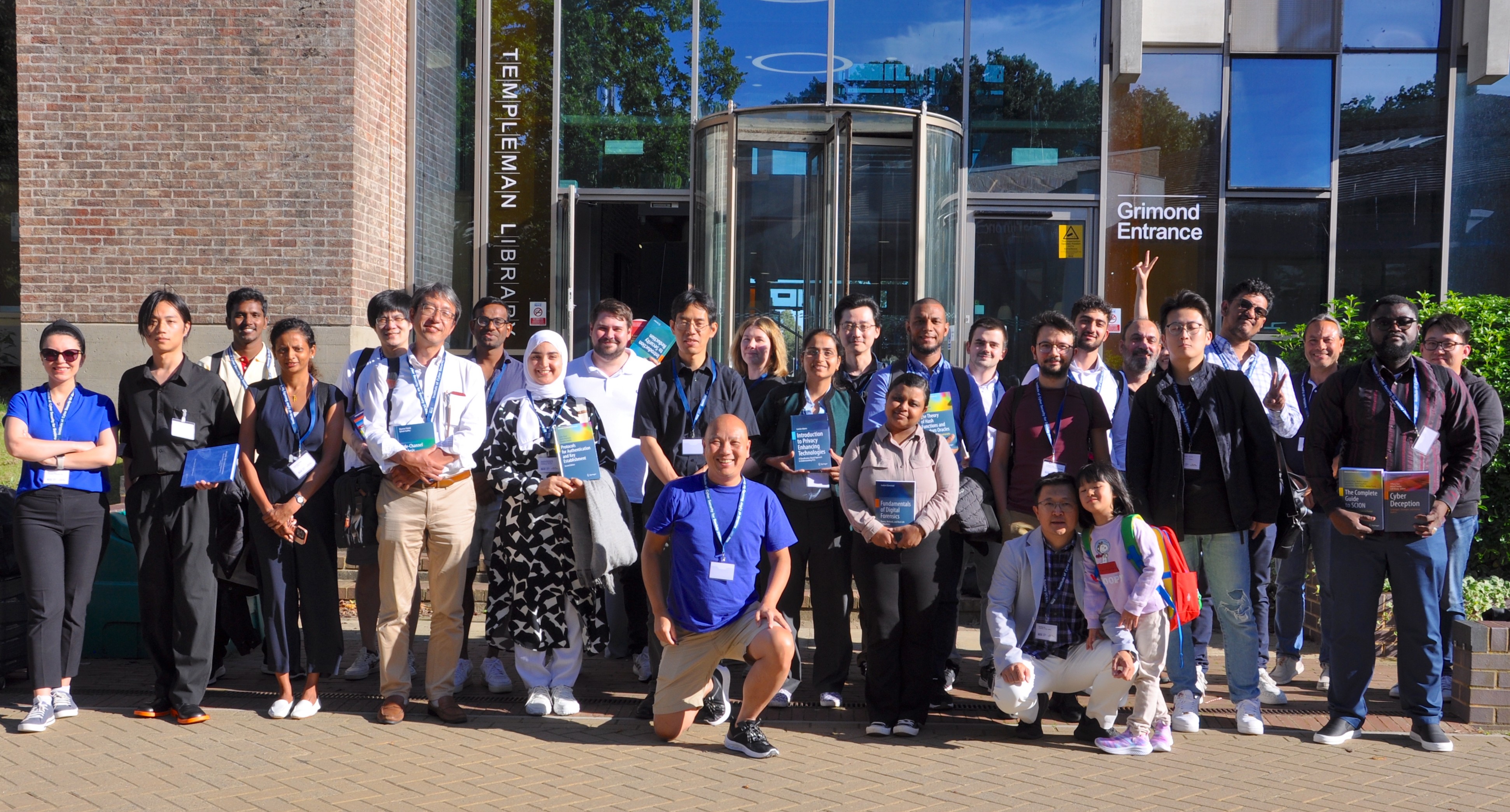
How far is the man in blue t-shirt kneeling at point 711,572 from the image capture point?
5.01 m

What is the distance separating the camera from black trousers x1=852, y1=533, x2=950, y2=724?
5160 millimetres

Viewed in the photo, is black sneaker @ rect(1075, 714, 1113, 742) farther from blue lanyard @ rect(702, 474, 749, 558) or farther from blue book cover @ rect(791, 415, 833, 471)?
blue lanyard @ rect(702, 474, 749, 558)

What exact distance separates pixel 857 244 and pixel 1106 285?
9.11 feet

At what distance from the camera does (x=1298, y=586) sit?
6180 mm

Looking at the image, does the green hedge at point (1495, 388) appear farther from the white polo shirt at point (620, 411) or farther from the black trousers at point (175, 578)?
the black trousers at point (175, 578)

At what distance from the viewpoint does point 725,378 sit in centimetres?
570

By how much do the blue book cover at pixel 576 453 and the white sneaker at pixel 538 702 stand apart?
106 centimetres

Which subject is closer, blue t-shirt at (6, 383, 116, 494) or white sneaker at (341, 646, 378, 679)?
blue t-shirt at (6, 383, 116, 494)

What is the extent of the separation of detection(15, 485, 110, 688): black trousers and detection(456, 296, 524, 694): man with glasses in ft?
5.81

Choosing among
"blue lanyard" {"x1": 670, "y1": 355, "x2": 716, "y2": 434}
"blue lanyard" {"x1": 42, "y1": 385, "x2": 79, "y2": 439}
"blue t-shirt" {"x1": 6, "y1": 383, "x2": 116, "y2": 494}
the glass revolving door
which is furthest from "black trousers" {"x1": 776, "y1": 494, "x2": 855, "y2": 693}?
the glass revolving door

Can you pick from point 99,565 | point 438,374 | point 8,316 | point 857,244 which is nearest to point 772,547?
point 438,374

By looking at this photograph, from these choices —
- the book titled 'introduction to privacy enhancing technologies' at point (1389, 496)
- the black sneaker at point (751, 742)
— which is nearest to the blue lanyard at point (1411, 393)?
the book titled 'introduction to privacy enhancing technologies' at point (1389, 496)

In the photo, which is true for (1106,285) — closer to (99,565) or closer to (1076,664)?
(1076,664)

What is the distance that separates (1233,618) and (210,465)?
484 cm
